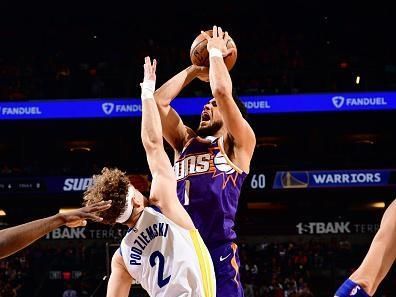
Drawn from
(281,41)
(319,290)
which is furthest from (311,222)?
(281,41)

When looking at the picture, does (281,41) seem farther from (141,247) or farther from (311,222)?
(141,247)

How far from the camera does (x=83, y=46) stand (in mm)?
21031

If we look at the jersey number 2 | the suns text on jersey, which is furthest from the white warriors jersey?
the suns text on jersey

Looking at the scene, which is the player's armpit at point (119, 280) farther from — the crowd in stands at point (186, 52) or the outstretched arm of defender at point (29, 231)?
the crowd in stands at point (186, 52)

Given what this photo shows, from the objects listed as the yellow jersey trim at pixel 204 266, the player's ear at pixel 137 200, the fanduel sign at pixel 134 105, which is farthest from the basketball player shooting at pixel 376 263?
the fanduel sign at pixel 134 105

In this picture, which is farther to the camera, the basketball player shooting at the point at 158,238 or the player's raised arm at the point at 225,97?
the player's raised arm at the point at 225,97

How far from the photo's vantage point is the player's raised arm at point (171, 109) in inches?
166

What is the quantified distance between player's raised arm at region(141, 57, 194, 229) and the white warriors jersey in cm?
6

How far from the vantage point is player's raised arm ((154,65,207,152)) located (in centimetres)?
421

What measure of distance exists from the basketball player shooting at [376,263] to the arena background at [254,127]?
35.8 feet

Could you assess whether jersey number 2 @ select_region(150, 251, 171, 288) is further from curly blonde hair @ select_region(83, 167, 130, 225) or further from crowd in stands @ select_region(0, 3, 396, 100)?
crowd in stands @ select_region(0, 3, 396, 100)

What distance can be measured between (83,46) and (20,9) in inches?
117

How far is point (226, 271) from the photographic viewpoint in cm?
392

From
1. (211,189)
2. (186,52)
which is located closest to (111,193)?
(211,189)
